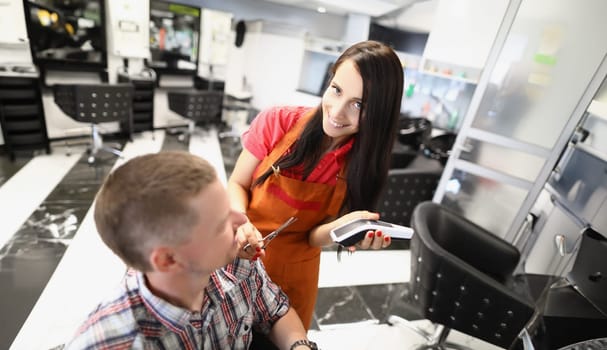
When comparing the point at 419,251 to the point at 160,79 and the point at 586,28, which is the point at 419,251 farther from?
the point at 160,79

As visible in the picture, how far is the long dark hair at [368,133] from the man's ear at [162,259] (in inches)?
19.3

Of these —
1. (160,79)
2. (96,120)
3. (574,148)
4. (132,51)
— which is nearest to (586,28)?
(574,148)

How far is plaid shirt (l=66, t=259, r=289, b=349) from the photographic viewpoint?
602 millimetres

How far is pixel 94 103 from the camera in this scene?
3.24 meters

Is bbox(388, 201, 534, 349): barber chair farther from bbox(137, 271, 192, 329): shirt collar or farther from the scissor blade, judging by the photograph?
bbox(137, 271, 192, 329): shirt collar

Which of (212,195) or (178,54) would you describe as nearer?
(212,195)

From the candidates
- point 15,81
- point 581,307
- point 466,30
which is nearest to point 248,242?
point 581,307

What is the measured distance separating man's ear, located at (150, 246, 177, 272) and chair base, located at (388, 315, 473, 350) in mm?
1726

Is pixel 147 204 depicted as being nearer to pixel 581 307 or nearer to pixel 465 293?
pixel 465 293

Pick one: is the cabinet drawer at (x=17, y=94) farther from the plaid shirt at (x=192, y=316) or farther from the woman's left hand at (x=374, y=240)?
the woman's left hand at (x=374, y=240)

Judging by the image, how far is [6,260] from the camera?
1961mm

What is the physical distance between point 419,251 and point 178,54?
15.2 ft

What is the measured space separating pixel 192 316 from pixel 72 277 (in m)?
1.74

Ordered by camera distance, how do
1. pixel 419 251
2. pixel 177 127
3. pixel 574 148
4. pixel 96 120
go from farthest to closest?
pixel 177 127, pixel 96 120, pixel 574 148, pixel 419 251
